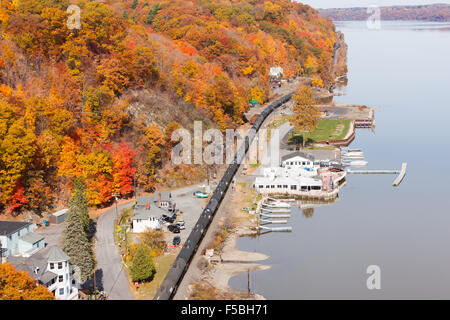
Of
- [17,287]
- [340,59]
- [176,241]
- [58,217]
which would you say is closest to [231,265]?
[176,241]

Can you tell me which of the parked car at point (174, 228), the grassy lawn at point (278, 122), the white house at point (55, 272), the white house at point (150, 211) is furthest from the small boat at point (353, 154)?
the white house at point (55, 272)

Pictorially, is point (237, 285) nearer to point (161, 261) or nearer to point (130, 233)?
point (161, 261)

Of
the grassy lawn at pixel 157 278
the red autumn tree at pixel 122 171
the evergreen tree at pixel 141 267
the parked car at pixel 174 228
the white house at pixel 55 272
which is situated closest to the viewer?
the white house at pixel 55 272

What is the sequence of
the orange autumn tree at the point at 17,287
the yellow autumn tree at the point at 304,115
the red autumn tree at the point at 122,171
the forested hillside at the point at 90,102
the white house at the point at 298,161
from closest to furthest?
the orange autumn tree at the point at 17,287 → the forested hillside at the point at 90,102 → the red autumn tree at the point at 122,171 → the white house at the point at 298,161 → the yellow autumn tree at the point at 304,115

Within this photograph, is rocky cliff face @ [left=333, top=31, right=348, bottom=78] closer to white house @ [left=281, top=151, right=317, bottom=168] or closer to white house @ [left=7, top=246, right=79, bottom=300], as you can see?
white house @ [left=281, top=151, right=317, bottom=168]

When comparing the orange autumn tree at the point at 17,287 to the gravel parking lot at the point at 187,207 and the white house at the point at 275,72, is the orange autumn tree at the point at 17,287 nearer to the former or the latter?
the gravel parking lot at the point at 187,207

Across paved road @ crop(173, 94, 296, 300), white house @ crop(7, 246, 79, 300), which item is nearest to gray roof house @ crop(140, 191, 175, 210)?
paved road @ crop(173, 94, 296, 300)

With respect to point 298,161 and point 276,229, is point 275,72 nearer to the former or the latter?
point 298,161
